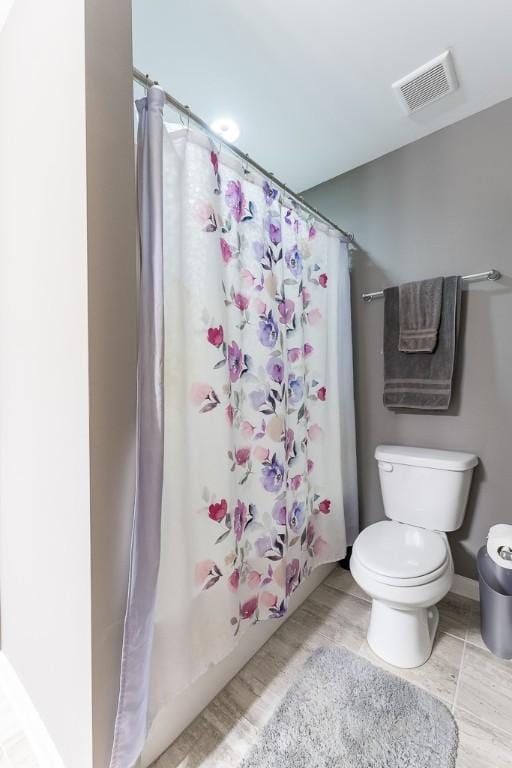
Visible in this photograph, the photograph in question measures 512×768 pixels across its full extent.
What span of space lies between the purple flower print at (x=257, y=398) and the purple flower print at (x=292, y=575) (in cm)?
73

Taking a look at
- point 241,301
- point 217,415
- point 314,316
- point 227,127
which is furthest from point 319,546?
point 227,127

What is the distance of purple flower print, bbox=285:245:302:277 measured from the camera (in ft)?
4.77

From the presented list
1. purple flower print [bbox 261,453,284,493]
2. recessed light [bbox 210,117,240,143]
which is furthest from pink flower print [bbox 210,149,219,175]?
purple flower print [bbox 261,453,284,493]

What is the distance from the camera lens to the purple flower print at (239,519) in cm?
117

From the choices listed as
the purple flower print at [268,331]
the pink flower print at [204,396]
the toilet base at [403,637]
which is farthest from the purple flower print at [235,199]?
the toilet base at [403,637]

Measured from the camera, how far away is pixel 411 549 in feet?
4.63

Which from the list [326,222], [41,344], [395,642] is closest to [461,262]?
[326,222]

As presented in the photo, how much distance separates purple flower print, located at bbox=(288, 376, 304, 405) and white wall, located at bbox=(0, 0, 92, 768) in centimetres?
89

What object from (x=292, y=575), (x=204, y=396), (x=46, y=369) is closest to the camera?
(x=46, y=369)

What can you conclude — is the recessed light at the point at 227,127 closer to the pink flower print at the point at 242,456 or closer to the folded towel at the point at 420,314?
the folded towel at the point at 420,314

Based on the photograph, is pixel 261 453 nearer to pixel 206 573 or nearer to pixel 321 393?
pixel 206 573

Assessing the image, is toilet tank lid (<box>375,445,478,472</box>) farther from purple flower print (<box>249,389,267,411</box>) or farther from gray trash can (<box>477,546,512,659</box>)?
purple flower print (<box>249,389,267,411</box>)

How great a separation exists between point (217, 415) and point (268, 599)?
0.80m

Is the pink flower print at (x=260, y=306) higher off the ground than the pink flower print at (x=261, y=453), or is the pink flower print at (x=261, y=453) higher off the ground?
the pink flower print at (x=260, y=306)
